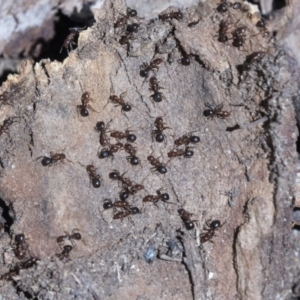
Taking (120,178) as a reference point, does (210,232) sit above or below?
below

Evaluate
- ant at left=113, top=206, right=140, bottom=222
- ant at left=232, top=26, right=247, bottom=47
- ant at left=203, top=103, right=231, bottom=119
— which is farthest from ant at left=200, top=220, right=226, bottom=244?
ant at left=232, top=26, right=247, bottom=47

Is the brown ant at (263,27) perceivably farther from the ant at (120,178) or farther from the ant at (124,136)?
the ant at (120,178)

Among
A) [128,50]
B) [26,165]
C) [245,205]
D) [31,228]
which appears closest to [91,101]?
[128,50]

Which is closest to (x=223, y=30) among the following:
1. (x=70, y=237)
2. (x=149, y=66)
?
(x=149, y=66)

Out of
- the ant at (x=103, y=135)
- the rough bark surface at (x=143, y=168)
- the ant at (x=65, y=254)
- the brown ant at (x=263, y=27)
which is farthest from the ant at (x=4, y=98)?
the brown ant at (x=263, y=27)

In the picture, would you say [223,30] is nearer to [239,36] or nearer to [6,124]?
[239,36]

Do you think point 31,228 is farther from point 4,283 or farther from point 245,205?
point 245,205

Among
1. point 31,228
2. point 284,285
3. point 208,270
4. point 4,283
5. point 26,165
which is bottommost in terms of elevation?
point 284,285
